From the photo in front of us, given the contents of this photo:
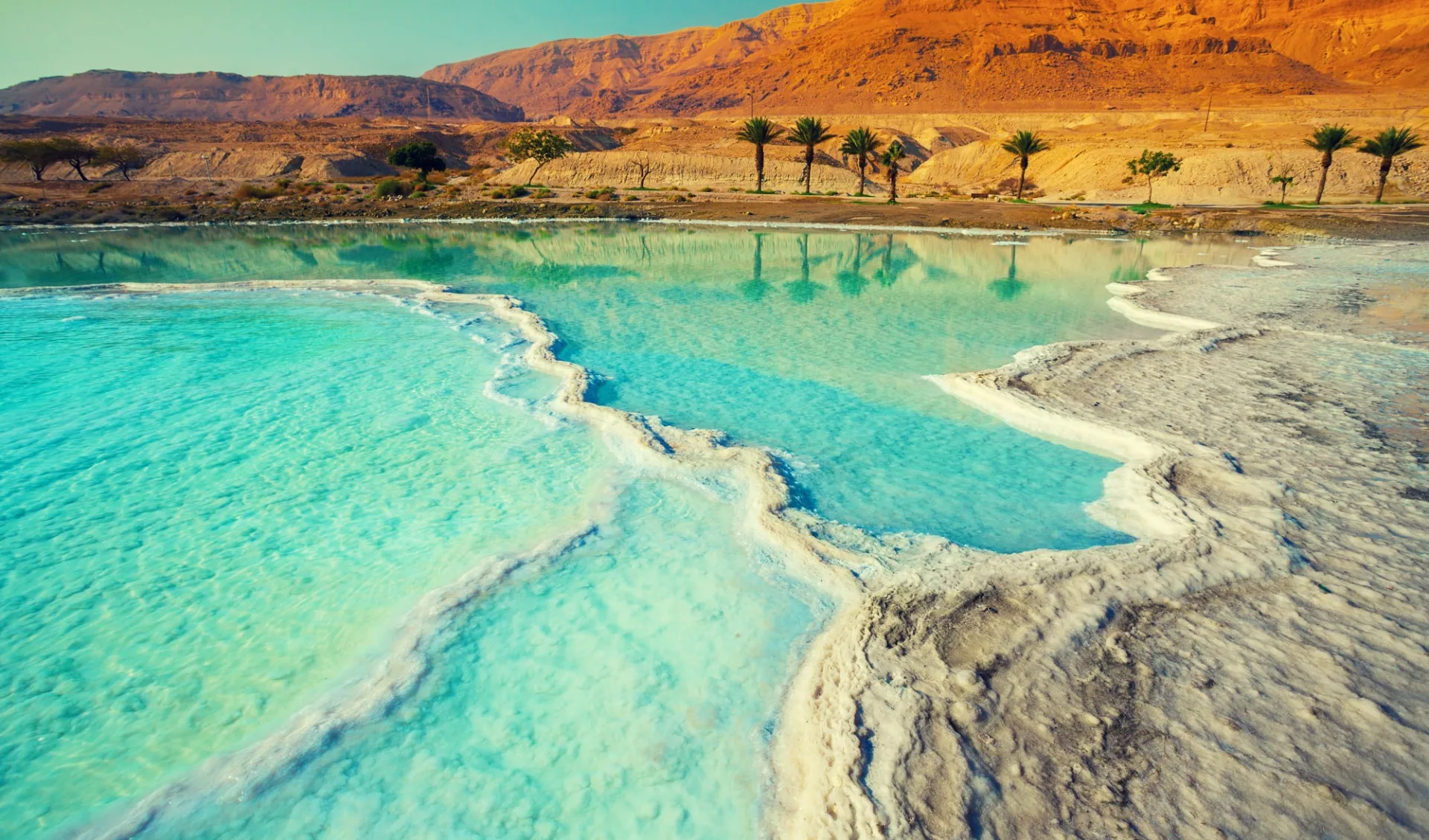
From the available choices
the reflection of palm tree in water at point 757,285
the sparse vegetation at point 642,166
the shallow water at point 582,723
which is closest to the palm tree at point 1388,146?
the reflection of palm tree in water at point 757,285

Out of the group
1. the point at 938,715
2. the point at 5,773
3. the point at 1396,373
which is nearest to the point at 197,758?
the point at 5,773

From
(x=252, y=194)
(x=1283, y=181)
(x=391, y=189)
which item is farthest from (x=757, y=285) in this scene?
(x=252, y=194)

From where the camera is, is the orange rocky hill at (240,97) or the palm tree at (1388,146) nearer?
the palm tree at (1388,146)

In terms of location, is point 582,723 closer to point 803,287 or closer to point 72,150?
point 803,287

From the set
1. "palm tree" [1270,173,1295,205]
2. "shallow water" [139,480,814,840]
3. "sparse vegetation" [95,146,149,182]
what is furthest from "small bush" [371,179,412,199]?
"palm tree" [1270,173,1295,205]

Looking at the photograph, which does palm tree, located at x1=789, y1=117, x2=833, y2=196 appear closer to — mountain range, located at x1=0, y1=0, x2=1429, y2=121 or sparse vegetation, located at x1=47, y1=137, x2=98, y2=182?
sparse vegetation, located at x1=47, y1=137, x2=98, y2=182

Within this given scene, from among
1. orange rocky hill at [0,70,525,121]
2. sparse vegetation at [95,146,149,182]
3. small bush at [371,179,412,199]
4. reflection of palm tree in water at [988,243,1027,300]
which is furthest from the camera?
orange rocky hill at [0,70,525,121]

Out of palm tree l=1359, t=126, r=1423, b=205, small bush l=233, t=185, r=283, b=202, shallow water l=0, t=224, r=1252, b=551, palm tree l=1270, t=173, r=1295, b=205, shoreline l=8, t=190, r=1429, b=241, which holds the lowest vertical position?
shallow water l=0, t=224, r=1252, b=551

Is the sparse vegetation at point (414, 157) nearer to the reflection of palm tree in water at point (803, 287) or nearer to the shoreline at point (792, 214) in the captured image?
the shoreline at point (792, 214)
